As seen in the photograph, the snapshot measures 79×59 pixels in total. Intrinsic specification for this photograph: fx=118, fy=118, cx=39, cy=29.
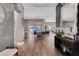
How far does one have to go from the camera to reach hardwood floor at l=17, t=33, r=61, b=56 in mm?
1810

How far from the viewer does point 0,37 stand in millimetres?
1801

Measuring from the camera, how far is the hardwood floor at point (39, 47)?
1810 mm

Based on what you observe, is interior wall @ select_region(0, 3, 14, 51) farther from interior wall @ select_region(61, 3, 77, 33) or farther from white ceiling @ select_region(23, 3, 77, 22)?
interior wall @ select_region(61, 3, 77, 33)

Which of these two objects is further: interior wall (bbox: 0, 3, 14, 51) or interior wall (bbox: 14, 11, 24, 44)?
interior wall (bbox: 14, 11, 24, 44)

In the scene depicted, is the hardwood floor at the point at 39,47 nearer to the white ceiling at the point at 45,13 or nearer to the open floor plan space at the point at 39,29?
the open floor plan space at the point at 39,29

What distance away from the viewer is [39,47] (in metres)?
1.97

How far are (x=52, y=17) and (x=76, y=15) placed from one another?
45 centimetres

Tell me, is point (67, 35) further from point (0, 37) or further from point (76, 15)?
point (0, 37)

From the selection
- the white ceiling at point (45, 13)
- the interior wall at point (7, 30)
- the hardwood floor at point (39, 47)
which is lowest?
the hardwood floor at point (39, 47)

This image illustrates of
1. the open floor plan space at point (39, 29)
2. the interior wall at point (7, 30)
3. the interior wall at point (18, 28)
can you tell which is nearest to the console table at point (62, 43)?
the open floor plan space at point (39, 29)

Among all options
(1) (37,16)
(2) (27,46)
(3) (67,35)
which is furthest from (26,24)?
(3) (67,35)

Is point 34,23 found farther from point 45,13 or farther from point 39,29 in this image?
point 45,13

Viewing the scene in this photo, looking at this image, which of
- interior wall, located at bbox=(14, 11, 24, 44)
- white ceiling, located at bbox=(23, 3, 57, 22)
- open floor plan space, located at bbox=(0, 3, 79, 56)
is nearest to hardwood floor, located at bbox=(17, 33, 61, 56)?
open floor plan space, located at bbox=(0, 3, 79, 56)

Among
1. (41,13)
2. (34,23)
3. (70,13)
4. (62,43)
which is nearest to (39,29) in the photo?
(34,23)
